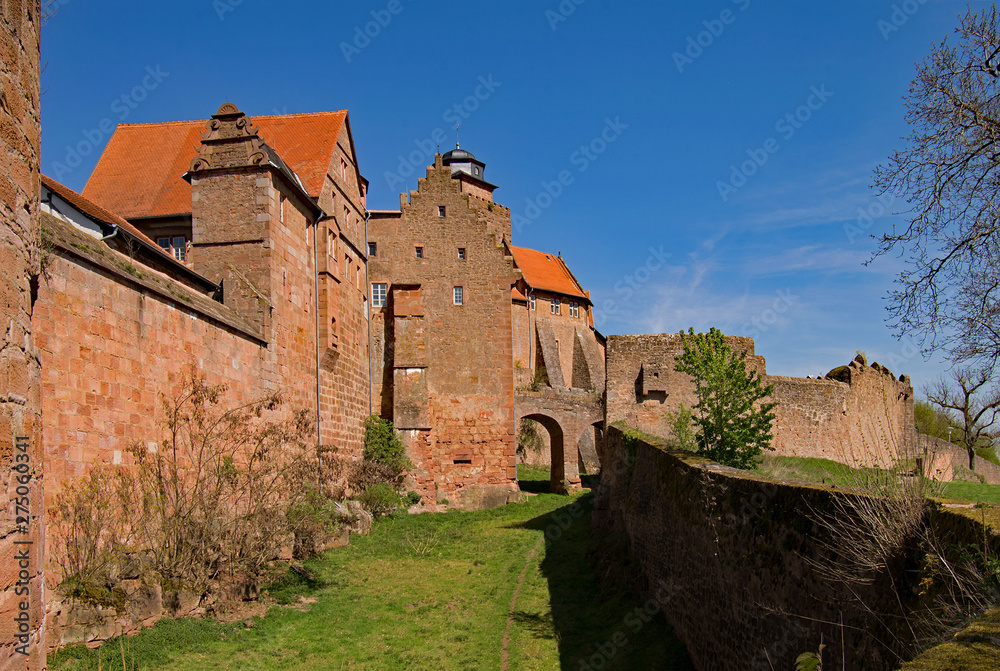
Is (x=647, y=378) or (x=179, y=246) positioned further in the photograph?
(x=647, y=378)

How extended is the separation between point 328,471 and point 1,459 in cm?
1879

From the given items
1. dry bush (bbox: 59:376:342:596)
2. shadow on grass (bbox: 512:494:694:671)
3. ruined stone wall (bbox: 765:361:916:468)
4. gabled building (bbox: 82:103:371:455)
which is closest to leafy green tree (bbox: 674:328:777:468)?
shadow on grass (bbox: 512:494:694:671)

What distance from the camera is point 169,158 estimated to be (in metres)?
23.2

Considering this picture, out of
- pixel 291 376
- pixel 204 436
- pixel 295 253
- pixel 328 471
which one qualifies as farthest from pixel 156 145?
pixel 204 436

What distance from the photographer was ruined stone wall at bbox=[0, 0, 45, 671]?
3.17m

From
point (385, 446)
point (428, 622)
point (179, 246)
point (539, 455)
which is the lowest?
point (428, 622)

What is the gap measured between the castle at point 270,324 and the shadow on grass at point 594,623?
385cm

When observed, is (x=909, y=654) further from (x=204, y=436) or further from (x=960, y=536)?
(x=204, y=436)

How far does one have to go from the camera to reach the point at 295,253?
20125mm

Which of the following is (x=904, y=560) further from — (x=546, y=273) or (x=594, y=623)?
(x=546, y=273)

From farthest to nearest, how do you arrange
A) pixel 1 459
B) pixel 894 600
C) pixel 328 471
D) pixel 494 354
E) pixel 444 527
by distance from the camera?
1. pixel 494 354
2. pixel 444 527
3. pixel 328 471
4. pixel 894 600
5. pixel 1 459

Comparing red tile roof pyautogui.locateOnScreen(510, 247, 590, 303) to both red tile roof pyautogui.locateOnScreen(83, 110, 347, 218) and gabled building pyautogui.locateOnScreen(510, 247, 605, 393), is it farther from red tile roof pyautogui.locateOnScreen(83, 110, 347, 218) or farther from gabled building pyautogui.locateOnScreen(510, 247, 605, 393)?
red tile roof pyautogui.locateOnScreen(83, 110, 347, 218)

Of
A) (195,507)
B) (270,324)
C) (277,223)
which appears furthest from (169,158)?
(195,507)

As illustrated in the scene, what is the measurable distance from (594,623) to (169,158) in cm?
1868
